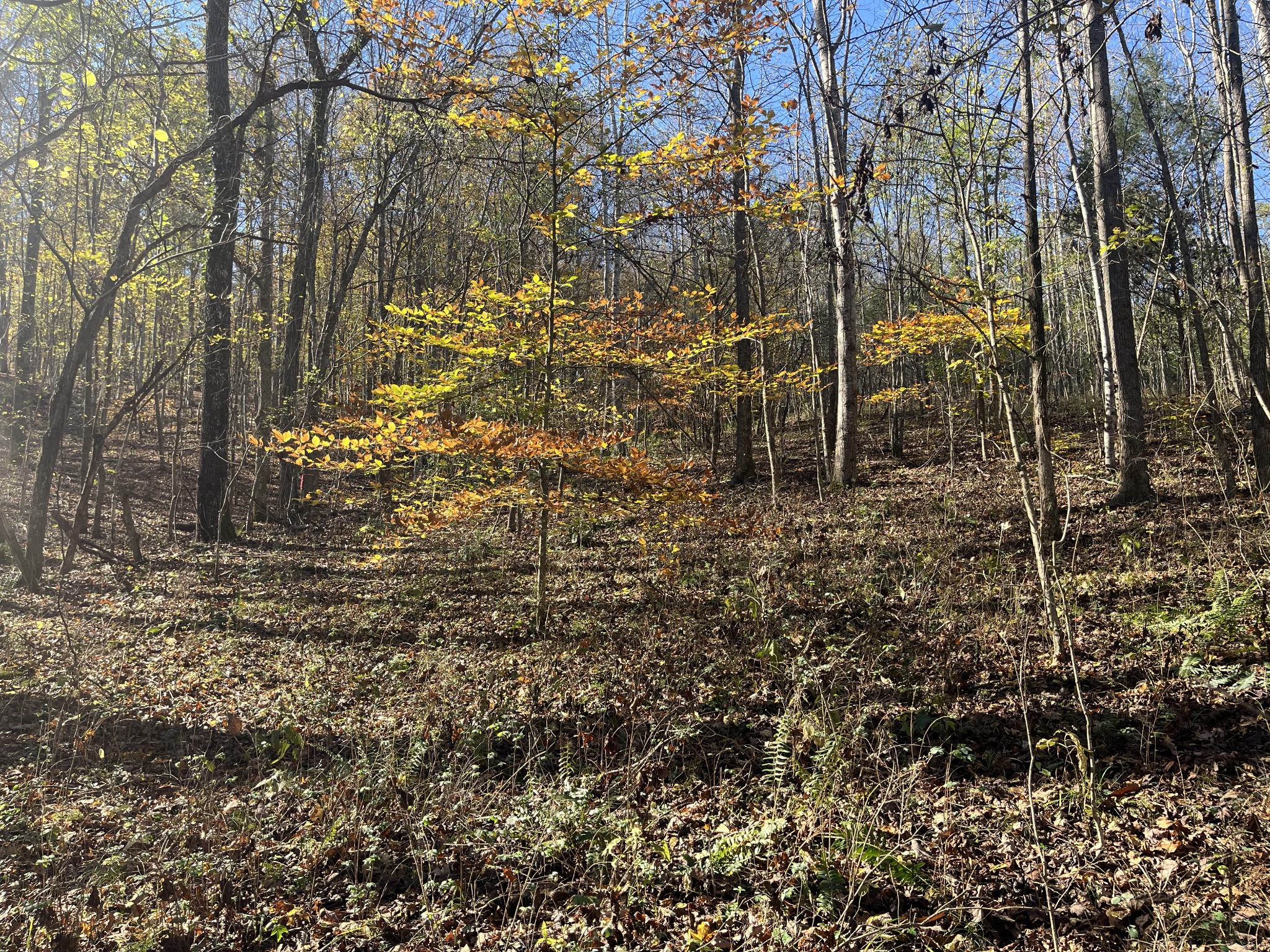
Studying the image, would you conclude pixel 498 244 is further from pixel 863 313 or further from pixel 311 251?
pixel 863 313

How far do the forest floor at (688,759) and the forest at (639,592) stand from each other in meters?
0.03

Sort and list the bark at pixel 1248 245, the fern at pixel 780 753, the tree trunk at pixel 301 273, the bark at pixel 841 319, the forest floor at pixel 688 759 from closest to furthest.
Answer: the forest floor at pixel 688 759, the fern at pixel 780 753, the bark at pixel 1248 245, the bark at pixel 841 319, the tree trunk at pixel 301 273

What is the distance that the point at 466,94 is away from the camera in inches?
255

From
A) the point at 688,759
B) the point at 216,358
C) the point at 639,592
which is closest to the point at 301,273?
the point at 216,358

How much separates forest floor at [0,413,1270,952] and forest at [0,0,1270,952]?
1.3 inches

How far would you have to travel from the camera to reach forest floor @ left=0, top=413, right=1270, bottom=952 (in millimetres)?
3283

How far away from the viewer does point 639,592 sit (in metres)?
8.70

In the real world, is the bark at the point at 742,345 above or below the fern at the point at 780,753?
above

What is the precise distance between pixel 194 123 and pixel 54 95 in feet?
14.4

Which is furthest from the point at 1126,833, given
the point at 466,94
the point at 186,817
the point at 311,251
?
the point at 311,251

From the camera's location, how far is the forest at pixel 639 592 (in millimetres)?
3471

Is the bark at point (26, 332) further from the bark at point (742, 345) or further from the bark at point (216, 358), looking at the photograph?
the bark at point (742, 345)

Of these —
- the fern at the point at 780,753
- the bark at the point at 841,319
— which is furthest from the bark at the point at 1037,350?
the bark at the point at 841,319

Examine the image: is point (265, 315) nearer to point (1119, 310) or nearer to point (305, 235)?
point (305, 235)
